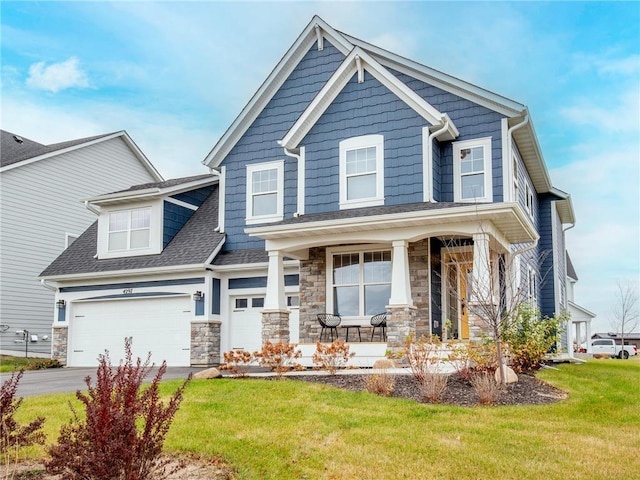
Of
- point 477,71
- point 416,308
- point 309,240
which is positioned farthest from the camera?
point 477,71

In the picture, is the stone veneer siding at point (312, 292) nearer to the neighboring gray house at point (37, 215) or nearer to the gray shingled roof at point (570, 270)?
the neighboring gray house at point (37, 215)

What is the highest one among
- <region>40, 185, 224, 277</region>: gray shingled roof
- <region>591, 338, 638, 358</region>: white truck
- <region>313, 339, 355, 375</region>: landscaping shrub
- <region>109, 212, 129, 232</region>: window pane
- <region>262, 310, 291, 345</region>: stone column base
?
<region>109, 212, 129, 232</region>: window pane

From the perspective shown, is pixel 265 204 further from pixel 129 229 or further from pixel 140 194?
pixel 129 229

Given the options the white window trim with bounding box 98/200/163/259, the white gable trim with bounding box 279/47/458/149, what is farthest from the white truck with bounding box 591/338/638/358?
the white window trim with bounding box 98/200/163/259

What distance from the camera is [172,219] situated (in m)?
20.0

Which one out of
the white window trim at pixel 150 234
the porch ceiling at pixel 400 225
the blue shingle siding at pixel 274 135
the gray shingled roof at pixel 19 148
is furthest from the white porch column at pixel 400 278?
the gray shingled roof at pixel 19 148

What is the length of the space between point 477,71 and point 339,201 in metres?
6.09

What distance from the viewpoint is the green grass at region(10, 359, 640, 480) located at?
21.4 feet

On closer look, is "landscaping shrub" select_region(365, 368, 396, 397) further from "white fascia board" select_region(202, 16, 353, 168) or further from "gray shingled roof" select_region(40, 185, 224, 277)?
"white fascia board" select_region(202, 16, 353, 168)

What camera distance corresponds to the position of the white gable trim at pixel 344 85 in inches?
614

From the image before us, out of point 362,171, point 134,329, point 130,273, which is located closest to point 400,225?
point 362,171

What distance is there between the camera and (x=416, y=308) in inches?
556

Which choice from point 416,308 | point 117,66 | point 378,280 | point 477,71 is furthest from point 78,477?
point 477,71

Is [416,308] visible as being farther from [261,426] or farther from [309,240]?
[261,426]
